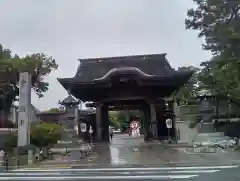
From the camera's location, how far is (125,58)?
3441 cm

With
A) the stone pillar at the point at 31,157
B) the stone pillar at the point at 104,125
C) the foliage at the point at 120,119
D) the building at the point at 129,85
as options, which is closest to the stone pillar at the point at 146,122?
the building at the point at 129,85

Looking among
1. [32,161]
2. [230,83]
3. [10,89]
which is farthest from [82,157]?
[10,89]

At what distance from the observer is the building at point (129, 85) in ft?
95.9

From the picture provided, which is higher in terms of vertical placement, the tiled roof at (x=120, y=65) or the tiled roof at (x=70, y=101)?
the tiled roof at (x=120, y=65)

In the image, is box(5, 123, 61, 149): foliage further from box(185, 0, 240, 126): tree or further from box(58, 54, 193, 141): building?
box(185, 0, 240, 126): tree

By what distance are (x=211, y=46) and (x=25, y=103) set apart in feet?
44.3

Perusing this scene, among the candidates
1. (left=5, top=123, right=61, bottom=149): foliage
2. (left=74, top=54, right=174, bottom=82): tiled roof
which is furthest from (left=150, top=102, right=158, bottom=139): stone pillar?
(left=5, top=123, right=61, bottom=149): foliage

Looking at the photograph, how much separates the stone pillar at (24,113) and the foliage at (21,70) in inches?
465

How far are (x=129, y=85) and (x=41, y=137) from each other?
34.0 feet

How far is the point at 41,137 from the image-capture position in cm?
2402

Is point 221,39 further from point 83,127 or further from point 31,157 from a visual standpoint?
point 83,127

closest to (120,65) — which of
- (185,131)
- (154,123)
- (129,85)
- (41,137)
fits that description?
(129,85)

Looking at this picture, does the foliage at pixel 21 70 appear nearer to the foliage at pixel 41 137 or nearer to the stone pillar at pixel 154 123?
the foliage at pixel 41 137

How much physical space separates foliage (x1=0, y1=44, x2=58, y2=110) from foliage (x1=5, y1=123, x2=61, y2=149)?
397 inches
